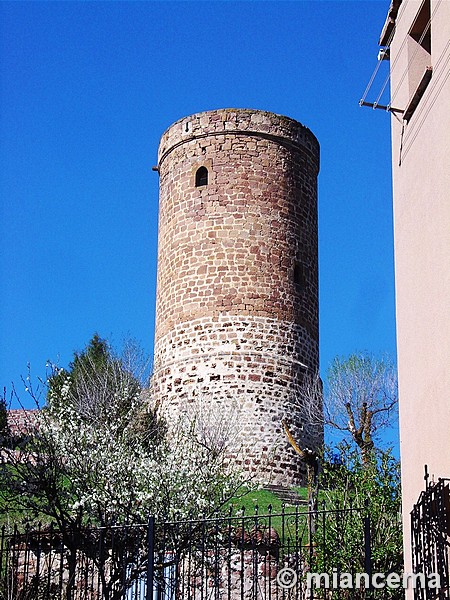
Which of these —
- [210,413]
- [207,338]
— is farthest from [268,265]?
[210,413]

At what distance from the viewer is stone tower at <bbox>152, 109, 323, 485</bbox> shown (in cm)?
2211

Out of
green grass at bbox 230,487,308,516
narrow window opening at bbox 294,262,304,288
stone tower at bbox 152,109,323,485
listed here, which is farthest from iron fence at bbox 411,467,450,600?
narrow window opening at bbox 294,262,304,288

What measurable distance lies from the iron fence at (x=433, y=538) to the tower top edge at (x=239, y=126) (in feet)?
53.2

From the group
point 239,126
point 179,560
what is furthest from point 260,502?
point 239,126

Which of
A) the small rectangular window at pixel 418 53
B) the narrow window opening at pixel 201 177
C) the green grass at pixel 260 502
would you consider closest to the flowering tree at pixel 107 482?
the green grass at pixel 260 502

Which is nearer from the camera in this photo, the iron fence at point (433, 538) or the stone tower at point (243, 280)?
the iron fence at point (433, 538)

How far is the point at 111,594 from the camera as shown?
12.3 m

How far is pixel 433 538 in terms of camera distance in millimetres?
7645

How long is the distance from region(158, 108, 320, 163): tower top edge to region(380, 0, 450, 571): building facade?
1294 centimetres

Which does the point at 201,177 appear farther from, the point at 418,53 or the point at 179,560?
the point at 418,53

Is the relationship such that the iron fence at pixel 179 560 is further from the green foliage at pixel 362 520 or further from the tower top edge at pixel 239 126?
the tower top edge at pixel 239 126

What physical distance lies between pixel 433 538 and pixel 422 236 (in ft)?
9.23

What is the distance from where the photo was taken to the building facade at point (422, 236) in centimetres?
832

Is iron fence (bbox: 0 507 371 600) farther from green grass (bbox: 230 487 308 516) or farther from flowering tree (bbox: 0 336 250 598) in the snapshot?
green grass (bbox: 230 487 308 516)
